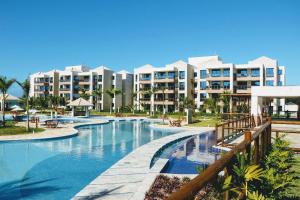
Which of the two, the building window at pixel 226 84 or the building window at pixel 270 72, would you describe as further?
the building window at pixel 226 84

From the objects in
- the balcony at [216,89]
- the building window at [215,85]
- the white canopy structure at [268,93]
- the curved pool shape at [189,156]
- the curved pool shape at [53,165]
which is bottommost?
the curved pool shape at [53,165]

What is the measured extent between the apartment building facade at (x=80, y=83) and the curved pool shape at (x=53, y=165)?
52.1 m

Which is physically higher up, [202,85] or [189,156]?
[202,85]

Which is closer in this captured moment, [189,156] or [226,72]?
[189,156]

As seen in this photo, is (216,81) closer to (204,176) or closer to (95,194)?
(95,194)

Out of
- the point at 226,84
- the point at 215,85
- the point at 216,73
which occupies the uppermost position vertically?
the point at 216,73

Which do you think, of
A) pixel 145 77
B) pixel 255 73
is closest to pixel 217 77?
pixel 255 73

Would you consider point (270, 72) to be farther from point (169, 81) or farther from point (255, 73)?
point (169, 81)

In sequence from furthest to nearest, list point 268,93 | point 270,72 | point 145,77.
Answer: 1. point 145,77
2. point 270,72
3. point 268,93

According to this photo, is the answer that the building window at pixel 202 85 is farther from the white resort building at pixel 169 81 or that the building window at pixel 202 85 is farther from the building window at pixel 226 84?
the building window at pixel 226 84

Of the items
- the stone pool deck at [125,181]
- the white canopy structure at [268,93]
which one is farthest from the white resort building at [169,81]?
the stone pool deck at [125,181]

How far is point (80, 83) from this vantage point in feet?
257

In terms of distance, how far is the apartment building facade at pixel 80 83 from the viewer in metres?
75.5

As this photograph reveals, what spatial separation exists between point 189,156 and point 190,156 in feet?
0.17
